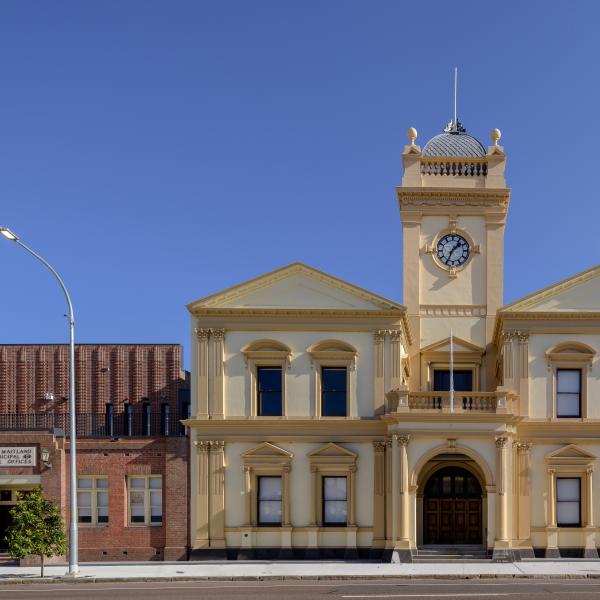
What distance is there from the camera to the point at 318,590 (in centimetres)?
2561

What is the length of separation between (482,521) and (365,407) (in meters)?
6.70

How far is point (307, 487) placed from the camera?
34.5 meters

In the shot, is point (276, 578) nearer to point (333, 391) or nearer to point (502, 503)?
point (333, 391)

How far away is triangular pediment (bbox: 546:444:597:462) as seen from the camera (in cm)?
3422

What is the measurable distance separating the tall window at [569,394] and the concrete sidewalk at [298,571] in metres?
5.67

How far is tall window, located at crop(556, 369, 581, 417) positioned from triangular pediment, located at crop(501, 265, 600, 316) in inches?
99.4

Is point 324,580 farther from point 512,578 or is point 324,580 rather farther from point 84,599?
point 84,599

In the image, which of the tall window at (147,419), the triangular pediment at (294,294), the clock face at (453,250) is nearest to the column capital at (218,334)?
the triangular pediment at (294,294)

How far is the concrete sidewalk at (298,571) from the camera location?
2877cm

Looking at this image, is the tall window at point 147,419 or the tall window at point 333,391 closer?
the tall window at point 333,391

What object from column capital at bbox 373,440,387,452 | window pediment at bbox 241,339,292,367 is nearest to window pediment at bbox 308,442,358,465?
column capital at bbox 373,440,387,452

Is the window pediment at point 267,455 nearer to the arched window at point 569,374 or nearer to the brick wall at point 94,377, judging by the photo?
the brick wall at point 94,377

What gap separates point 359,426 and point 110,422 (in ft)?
34.9

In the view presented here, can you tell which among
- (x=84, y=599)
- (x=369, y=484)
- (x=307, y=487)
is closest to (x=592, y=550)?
(x=369, y=484)
